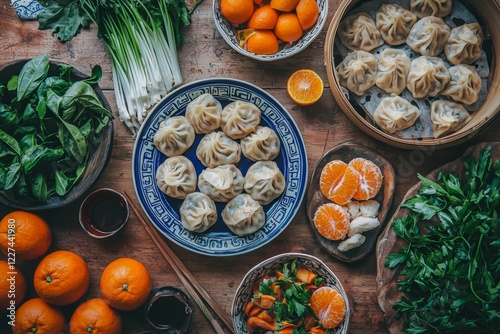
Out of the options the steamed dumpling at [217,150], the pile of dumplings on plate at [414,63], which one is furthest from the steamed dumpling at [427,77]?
the steamed dumpling at [217,150]

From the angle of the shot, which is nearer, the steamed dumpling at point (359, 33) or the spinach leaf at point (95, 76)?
the spinach leaf at point (95, 76)

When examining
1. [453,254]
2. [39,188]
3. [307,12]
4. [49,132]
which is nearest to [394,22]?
[307,12]

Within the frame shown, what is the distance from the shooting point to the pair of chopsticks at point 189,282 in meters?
2.55

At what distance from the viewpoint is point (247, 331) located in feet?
8.11

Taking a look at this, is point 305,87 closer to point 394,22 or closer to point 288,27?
point 288,27

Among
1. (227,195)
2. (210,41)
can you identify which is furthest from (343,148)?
(210,41)

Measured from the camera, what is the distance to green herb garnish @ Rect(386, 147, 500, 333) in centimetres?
219

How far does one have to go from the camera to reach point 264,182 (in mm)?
2498

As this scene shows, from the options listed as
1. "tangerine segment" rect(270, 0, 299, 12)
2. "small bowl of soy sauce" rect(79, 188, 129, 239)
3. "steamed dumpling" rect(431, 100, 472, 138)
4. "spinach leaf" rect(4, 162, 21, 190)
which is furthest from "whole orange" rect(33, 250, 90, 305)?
"steamed dumpling" rect(431, 100, 472, 138)

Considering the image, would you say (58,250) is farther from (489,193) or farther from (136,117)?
(489,193)

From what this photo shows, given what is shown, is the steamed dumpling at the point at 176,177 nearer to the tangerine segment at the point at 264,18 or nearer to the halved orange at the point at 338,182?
the halved orange at the point at 338,182

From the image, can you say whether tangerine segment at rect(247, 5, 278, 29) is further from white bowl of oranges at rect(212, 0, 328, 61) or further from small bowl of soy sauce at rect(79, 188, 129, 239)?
small bowl of soy sauce at rect(79, 188, 129, 239)

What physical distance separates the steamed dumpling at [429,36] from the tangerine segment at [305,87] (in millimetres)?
545

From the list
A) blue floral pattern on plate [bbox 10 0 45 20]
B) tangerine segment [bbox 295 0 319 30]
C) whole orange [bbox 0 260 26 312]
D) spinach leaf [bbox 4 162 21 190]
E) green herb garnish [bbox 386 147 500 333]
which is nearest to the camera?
green herb garnish [bbox 386 147 500 333]
